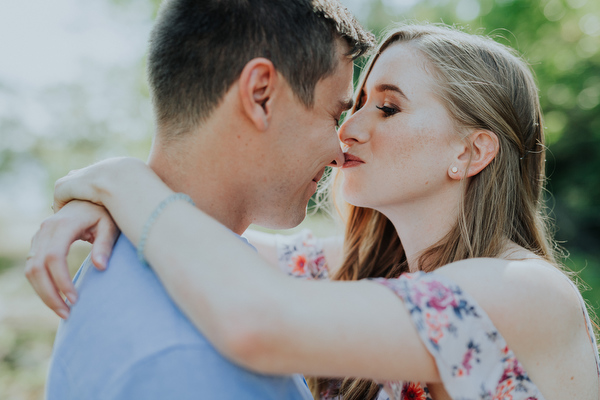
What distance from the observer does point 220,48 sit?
5.75ft

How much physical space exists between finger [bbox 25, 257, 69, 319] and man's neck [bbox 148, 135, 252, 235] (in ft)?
1.75

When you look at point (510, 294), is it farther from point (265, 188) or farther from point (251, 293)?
point (265, 188)

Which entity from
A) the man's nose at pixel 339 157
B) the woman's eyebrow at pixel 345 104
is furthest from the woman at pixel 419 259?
the woman's eyebrow at pixel 345 104

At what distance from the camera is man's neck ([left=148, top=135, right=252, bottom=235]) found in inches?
72.5

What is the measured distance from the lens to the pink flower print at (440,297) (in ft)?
4.93

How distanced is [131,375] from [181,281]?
0.97 ft

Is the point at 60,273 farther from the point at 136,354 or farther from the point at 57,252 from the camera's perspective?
the point at 136,354

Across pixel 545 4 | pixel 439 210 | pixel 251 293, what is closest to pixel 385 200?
pixel 439 210

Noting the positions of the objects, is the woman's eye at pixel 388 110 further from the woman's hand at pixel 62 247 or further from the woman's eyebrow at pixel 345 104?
the woman's hand at pixel 62 247

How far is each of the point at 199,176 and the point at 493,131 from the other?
4.92ft

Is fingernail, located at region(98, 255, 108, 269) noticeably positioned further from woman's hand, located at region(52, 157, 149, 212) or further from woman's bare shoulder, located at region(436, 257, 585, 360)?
woman's bare shoulder, located at region(436, 257, 585, 360)

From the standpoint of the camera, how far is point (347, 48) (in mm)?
2039

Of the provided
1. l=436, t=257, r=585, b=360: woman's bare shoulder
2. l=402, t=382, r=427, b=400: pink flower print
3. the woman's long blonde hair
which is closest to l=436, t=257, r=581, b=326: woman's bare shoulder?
l=436, t=257, r=585, b=360: woman's bare shoulder

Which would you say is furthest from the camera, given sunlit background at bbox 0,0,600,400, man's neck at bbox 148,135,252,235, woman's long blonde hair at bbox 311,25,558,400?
sunlit background at bbox 0,0,600,400
